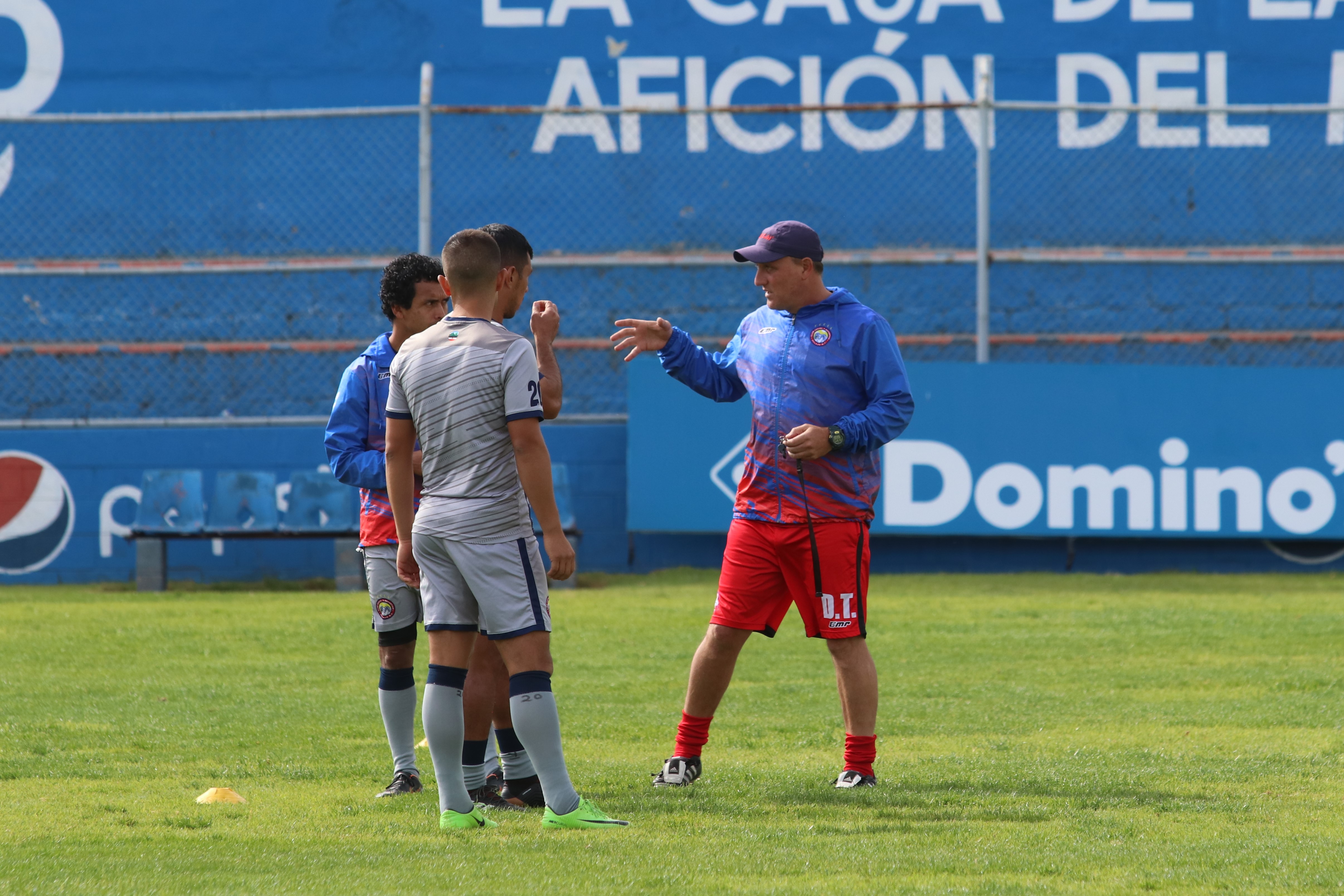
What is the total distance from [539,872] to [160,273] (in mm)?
10466

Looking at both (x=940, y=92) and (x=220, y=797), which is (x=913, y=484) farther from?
(x=220, y=797)

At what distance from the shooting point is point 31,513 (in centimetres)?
1205

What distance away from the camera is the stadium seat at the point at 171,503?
11578 millimetres

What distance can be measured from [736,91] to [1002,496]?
6.74 metres

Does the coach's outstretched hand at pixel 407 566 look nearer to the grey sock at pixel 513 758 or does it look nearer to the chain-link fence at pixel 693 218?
the grey sock at pixel 513 758

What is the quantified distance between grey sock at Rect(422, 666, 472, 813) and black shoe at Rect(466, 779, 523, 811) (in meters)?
0.36

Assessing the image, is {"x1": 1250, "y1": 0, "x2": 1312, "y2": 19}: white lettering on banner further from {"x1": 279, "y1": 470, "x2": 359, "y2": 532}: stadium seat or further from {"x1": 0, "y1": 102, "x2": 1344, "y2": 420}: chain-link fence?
{"x1": 279, "y1": 470, "x2": 359, "y2": 532}: stadium seat

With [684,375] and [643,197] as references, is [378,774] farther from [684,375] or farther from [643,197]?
[643,197]

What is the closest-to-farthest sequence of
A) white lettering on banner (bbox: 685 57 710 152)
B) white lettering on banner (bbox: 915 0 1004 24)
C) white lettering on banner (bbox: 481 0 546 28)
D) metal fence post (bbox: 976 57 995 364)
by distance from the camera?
1. metal fence post (bbox: 976 57 995 364)
2. white lettering on banner (bbox: 685 57 710 152)
3. white lettering on banner (bbox: 915 0 1004 24)
4. white lettering on banner (bbox: 481 0 546 28)

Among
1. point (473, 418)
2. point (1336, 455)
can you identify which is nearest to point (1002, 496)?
point (1336, 455)

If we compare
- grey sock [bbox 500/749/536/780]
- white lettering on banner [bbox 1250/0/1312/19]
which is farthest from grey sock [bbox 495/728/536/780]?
white lettering on banner [bbox 1250/0/1312/19]

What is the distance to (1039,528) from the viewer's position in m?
11.6

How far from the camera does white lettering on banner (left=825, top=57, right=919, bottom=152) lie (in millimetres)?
15836

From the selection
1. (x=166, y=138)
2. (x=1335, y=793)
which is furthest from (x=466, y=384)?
(x=166, y=138)
